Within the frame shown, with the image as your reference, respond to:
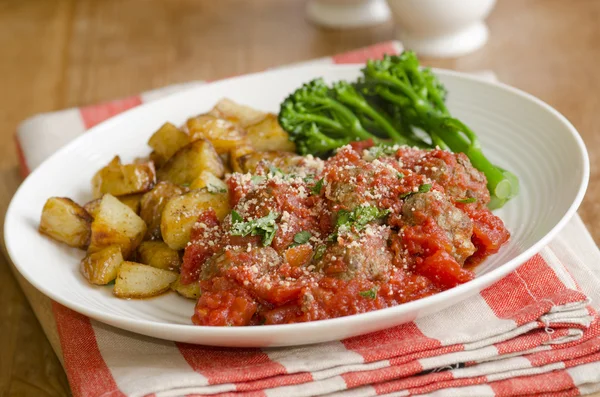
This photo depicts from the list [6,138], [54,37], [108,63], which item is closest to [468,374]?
[6,138]

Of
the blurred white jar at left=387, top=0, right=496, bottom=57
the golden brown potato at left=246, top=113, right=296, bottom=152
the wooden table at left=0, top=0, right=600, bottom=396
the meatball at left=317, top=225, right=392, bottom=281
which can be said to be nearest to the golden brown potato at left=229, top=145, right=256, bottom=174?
the golden brown potato at left=246, top=113, right=296, bottom=152

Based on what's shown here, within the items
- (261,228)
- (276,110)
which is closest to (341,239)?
(261,228)

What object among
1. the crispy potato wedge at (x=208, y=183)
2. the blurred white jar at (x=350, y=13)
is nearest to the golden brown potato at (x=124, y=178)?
the crispy potato wedge at (x=208, y=183)

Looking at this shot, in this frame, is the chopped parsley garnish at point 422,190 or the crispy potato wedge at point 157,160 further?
the crispy potato wedge at point 157,160

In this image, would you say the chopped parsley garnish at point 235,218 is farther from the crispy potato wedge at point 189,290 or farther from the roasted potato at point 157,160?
the roasted potato at point 157,160

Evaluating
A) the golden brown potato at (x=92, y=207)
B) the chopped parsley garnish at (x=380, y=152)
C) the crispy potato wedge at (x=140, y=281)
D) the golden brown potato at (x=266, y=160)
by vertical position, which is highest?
the chopped parsley garnish at (x=380, y=152)

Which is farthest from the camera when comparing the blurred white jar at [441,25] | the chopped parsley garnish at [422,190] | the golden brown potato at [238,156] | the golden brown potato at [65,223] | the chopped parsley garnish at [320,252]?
the blurred white jar at [441,25]

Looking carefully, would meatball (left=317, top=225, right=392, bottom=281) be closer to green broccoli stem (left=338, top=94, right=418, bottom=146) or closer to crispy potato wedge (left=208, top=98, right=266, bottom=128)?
green broccoli stem (left=338, top=94, right=418, bottom=146)

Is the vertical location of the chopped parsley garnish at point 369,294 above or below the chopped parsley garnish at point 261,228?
below

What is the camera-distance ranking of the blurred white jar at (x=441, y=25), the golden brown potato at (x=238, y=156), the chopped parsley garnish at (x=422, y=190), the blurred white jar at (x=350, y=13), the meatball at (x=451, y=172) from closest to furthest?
the chopped parsley garnish at (x=422, y=190) → the meatball at (x=451, y=172) → the golden brown potato at (x=238, y=156) → the blurred white jar at (x=441, y=25) → the blurred white jar at (x=350, y=13)
